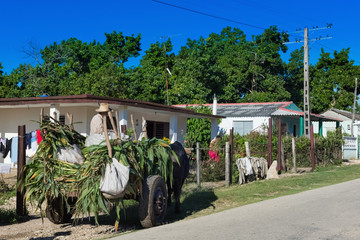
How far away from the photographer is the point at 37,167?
725cm

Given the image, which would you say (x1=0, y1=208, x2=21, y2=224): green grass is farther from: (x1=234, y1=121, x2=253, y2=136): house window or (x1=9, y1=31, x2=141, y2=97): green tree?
(x1=9, y1=31, x2=141, y2=97): green tree

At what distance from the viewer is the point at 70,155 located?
723 centimetres

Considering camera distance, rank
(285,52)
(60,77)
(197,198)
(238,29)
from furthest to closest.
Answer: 1. (238,29)
2. (285,52)
3. (60,77)
4. (197,198)

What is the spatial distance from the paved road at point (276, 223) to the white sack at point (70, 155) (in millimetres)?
1502

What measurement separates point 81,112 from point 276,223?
1234 centimetres

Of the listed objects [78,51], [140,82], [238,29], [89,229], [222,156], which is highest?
[238,29]

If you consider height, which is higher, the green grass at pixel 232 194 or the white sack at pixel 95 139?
the white sack at pixel 95 139

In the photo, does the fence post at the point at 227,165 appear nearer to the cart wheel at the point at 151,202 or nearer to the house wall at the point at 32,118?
the house wall at the point at 32,118

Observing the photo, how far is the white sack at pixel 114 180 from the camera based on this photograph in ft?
21.8

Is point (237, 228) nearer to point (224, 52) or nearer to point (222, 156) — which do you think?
point (222, 156)

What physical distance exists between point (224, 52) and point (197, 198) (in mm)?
45832

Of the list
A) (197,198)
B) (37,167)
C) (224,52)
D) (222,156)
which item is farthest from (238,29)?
(37,167)

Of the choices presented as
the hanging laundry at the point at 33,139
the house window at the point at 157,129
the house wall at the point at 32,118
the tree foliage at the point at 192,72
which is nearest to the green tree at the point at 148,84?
the tree foliage at the point at 192,72

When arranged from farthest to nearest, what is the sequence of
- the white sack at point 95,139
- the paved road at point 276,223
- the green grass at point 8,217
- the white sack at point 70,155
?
the green grass at point 8,217 → the white sack at point 95,139 → the white sack at point 70,155 → the paved road at point 276,223
